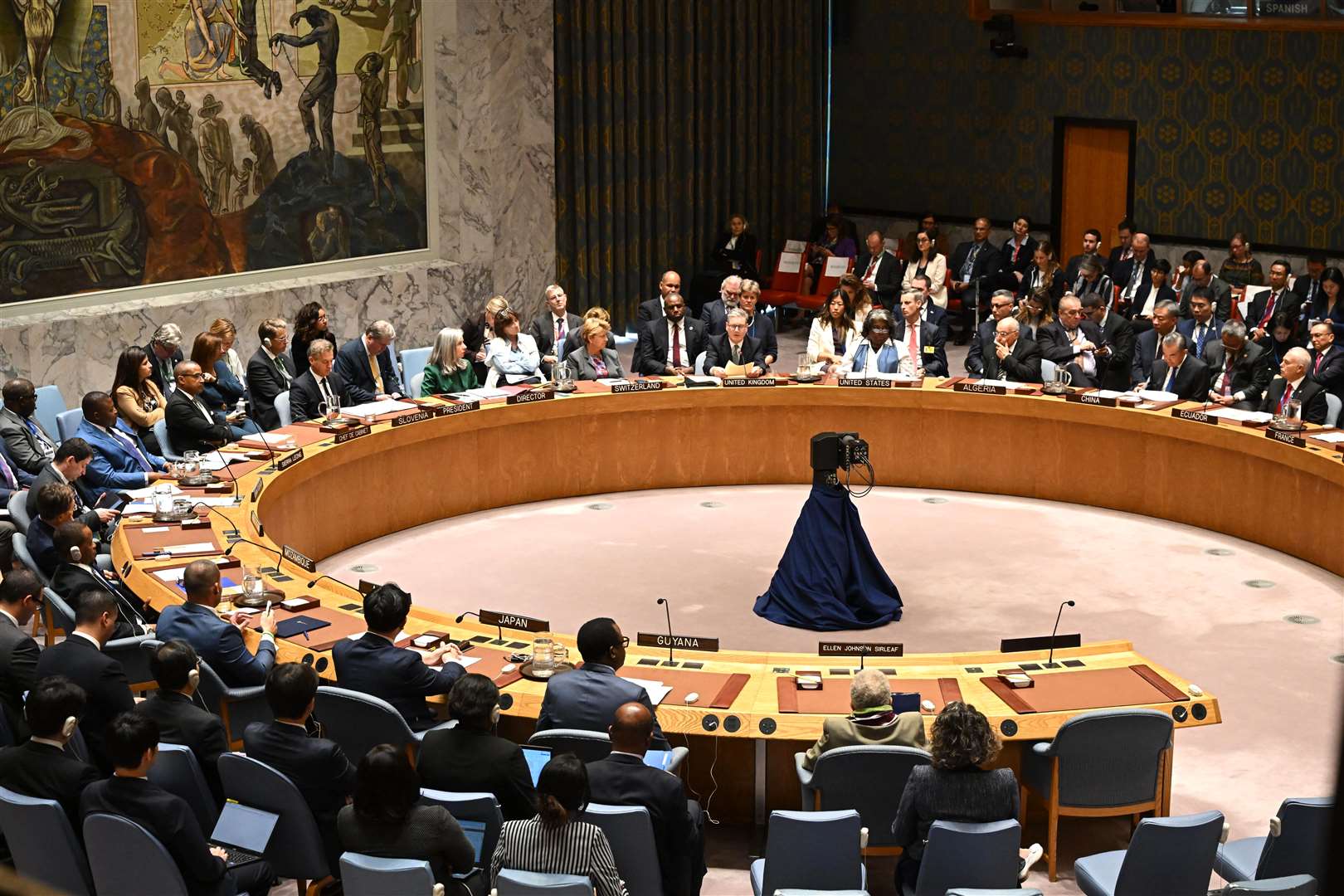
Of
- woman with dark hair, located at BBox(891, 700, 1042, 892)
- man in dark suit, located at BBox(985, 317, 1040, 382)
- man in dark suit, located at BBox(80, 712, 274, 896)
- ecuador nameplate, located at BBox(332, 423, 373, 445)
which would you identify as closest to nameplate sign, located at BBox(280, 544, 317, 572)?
ecuador nameplate, located at BBox(332, 423, 373, 445)

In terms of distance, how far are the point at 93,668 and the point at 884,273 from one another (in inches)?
457

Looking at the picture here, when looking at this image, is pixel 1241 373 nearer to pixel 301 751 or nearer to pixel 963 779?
pixel 963 779

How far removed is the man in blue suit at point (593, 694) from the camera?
207 inches

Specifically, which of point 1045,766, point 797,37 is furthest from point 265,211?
point 1045,766

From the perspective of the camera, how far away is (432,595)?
8.80 meters

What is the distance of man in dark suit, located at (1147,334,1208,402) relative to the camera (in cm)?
1026

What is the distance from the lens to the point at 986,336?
36.8 feet

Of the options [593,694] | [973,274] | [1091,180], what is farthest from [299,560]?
[1091,180]

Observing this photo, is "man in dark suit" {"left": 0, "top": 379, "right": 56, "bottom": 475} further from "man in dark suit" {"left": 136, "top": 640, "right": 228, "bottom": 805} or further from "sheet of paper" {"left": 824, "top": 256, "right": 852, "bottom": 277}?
"sheet of paper" {"left": 824, "top": 256, "right": 852, "bottom": 277}

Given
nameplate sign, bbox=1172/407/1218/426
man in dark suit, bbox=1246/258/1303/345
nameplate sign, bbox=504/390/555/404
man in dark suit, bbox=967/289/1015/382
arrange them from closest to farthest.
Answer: nameplate sign, bbox=1172/407/1218/426 < nameplate sign, bbox=504/390/555/404 < man in dark suit, bbox=967/289/1015/382 < man in dark suit, bbox=1246/258/1303/345

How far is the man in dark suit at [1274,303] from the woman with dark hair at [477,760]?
31.3ft

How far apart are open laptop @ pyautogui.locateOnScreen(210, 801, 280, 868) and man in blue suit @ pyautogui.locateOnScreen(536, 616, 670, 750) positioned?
100 centimetres

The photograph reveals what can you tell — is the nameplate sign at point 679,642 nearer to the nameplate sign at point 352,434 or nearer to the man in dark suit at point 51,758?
the man in dark suit at point 51,758

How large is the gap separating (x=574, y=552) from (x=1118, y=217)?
897 cm
